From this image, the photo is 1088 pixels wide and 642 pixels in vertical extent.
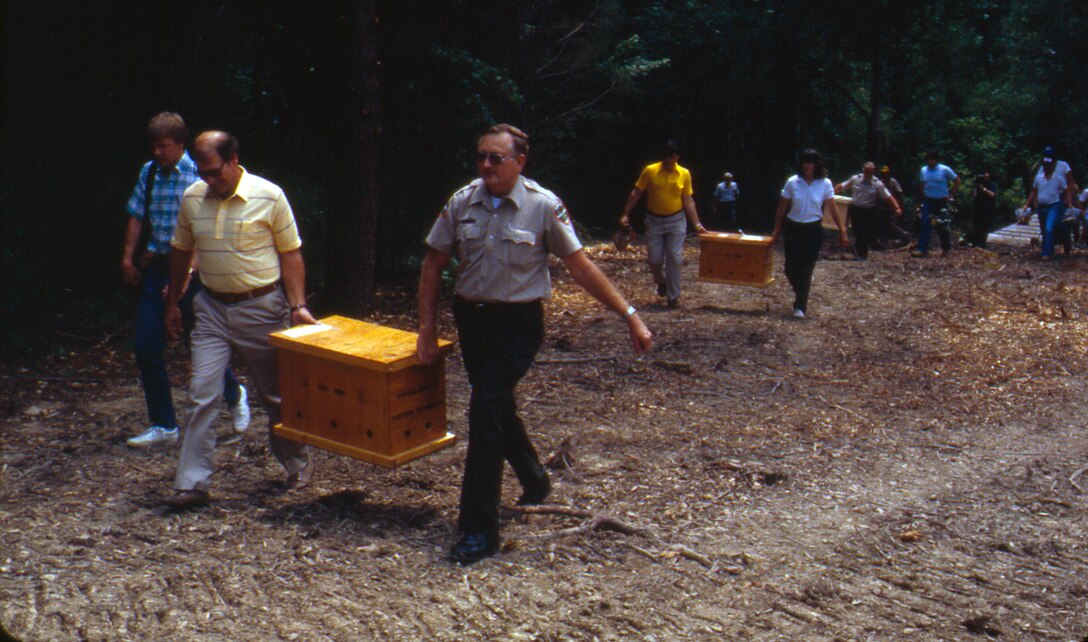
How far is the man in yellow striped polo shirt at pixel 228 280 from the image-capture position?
5926mm

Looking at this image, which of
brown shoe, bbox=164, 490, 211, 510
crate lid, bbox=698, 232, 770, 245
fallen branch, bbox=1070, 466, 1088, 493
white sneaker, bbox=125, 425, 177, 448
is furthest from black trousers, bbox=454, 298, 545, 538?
crate lid, bbox=698, 232, 770, 245

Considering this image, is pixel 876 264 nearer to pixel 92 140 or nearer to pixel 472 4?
pixel 472 4

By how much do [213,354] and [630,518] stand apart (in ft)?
7.16

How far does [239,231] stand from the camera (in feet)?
19.4

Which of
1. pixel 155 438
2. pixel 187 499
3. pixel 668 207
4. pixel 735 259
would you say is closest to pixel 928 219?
pixel 735 259

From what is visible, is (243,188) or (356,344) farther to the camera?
(243,188)

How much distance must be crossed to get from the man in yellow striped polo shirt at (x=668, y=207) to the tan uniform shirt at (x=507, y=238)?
7.44m

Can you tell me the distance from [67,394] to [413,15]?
641cm

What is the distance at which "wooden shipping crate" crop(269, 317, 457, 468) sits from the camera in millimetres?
5676

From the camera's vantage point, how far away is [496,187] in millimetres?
5344

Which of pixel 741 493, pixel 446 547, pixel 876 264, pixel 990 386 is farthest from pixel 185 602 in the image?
pixel 876 264

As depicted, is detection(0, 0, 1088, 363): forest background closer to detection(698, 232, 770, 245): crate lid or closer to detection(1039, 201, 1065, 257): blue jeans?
detection(698, 232, 770, 245): crate lid

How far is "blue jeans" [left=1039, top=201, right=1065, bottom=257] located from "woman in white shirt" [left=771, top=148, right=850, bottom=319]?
7762 millimetres

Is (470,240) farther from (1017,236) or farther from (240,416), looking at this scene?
(1017,236)
